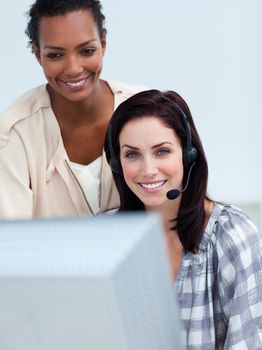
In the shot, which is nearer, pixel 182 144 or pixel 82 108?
pixel 182 144

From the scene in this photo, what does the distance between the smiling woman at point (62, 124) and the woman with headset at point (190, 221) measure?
0.12 metres

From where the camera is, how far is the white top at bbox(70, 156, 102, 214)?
66.9 inches

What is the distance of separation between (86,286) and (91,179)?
1143mm

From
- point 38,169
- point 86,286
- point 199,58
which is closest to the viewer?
point 86,286

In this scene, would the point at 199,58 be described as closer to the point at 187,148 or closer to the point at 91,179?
the point at 91,179

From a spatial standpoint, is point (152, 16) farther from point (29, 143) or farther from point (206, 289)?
point (206, 289)

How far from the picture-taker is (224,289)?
1.45 meters

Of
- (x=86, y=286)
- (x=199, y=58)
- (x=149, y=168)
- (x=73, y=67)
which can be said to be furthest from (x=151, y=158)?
(x=199, y=58)

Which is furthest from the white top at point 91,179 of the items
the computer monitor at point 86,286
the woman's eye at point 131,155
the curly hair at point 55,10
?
the computer monitor at point 86,286

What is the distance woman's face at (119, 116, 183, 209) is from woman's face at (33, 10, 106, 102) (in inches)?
7.0

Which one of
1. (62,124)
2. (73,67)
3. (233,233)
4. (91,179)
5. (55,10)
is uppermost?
(55,10)

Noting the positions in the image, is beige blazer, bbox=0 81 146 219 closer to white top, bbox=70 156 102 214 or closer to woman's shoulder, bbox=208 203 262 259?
white top, bbox=70 156 102 214

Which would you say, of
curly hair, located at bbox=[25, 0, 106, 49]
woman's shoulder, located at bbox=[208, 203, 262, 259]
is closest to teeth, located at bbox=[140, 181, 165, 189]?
woman's shoulder, located at bbox=[208, 203, 262, 259]

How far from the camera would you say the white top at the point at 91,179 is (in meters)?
1.70
